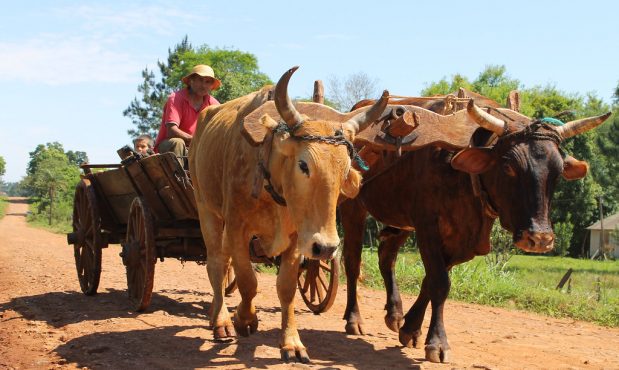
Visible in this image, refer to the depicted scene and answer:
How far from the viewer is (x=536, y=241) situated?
525 centimetres

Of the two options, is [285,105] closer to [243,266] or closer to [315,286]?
[243,266]

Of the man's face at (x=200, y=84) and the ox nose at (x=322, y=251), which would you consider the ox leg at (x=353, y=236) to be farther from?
the ox nose at (x=322, y=251)

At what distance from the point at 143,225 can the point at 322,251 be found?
11.2 feet

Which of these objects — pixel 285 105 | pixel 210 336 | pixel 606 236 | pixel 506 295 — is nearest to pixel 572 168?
pixel 285 105

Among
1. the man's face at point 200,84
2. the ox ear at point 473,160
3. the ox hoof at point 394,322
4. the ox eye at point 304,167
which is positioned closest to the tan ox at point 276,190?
the ox eye at point 304,167

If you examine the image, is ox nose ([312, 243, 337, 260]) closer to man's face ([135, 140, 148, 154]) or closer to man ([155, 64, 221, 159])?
man ([155, 64, 221, 159])

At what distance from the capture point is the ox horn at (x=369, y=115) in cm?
527

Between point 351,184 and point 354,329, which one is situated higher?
point 351,184

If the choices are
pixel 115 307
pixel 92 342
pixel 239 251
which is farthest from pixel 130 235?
pixel 239 251

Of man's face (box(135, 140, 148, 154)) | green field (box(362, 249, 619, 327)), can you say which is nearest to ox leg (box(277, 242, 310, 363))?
green field (box(362, 249, 619, 327))

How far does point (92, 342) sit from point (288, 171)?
2.35 metres

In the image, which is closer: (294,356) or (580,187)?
(294,356)

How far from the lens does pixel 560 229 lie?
3700 cm

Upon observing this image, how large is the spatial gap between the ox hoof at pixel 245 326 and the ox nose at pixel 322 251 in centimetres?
154
